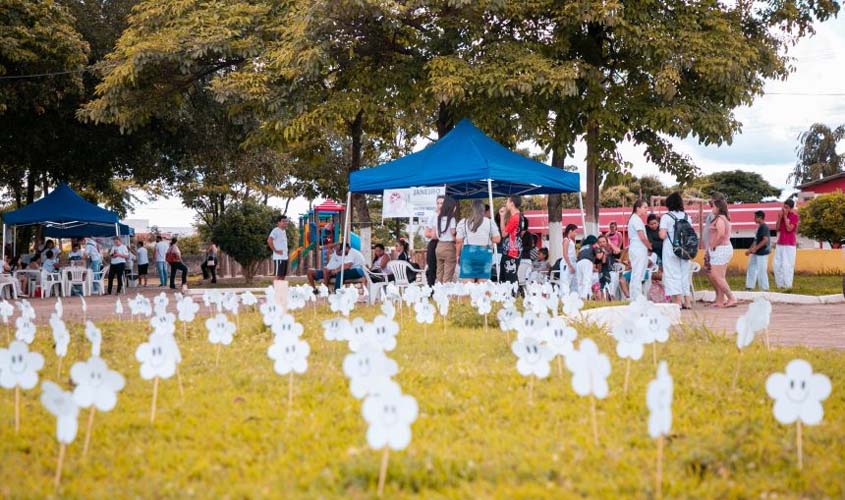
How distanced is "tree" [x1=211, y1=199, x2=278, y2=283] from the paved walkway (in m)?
17.1

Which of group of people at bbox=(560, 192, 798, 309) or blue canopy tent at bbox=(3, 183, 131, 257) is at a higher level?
blue canopy tent at bbox=(3, 183, 131, 257)

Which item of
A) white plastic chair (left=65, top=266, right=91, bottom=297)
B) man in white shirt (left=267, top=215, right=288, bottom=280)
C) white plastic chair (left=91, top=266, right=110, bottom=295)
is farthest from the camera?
white plastic chair (left=91, top=266, right=110, bottom=295)

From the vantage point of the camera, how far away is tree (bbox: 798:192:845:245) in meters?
33.8

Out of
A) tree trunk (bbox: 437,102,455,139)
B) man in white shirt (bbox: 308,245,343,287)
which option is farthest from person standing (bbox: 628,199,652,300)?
tree trunk (bbox: 437,102,455,139)

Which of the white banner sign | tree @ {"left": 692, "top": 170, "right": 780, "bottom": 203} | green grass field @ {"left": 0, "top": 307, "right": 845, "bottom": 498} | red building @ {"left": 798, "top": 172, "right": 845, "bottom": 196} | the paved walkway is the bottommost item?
green grass field @ {"left": 0, "top": 307, "right": 845, "bottom": 498}

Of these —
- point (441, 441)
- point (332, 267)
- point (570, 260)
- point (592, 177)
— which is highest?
point (592, 177)

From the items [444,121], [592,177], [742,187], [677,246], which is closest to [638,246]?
[677,246]

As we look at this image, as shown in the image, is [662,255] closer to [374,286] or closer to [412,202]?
[412,202]

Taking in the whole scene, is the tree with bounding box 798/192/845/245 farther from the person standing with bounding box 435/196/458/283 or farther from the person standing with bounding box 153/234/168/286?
the person standing with bounding box 435/196/458/283

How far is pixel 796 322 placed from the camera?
1162 centimetres

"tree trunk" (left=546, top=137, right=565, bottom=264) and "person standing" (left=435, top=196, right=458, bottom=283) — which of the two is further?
"tree trunk" (left=546, top=137, right=565, bottom=264)

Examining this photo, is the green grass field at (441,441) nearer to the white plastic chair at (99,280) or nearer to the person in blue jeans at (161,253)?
the white plastic chair at (99,280)

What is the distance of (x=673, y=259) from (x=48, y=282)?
14.5 m

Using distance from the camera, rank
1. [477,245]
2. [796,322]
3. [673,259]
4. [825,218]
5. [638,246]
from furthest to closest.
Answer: [825,218] < [638,246] < [673,259] < [477,245] < [796,322]
